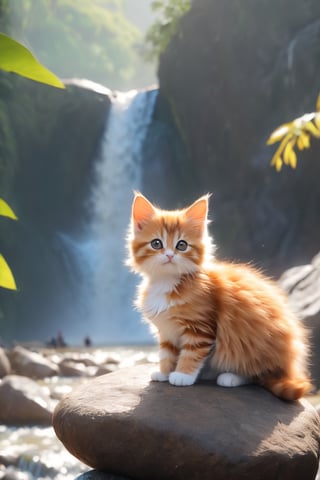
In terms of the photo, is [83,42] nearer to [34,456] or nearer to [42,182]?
[42,182]

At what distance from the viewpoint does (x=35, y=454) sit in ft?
20.9

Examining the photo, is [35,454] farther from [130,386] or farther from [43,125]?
[43,125]

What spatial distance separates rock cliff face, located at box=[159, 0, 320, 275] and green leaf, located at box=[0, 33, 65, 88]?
49.3ft

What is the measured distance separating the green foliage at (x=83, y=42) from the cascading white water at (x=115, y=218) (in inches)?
700

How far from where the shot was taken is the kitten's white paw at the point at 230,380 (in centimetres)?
Answer: 286

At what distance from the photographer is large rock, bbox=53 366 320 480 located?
245 cm

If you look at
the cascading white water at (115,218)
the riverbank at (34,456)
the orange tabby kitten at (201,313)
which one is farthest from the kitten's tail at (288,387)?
the cascading white water at (115,218)

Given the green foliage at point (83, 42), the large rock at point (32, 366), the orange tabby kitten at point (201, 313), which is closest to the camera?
the orange tabby kitten at point (201, 313)

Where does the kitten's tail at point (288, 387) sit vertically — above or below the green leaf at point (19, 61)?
below

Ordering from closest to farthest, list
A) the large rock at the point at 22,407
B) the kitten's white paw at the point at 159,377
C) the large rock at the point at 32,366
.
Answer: the kitten's white paw at the point at 159,377
the large rock at the point at 22,407
the large rock at the point at 32,366

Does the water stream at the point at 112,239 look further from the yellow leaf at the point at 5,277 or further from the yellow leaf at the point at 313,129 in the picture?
the yellow leaf at the point at 5,277

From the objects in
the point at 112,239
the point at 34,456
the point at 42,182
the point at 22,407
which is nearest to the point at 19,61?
the point at 34,456

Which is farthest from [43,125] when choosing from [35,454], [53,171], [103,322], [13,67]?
[13,67]

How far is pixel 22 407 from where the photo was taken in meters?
7.41
